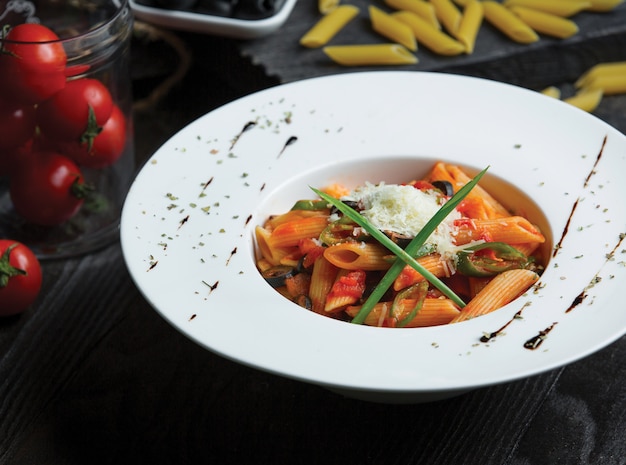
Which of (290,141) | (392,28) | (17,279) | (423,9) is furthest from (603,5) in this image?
(17,279)

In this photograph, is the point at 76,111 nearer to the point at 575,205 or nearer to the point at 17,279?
the point at 17,279

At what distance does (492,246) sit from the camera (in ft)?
7.00

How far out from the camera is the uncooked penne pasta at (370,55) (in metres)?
3.26

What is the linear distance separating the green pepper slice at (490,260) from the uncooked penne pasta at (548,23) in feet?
5.33

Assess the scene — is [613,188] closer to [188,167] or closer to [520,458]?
[520,458]

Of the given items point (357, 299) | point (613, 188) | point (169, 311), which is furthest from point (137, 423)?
point (613, 188)

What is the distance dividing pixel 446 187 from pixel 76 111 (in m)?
1.18

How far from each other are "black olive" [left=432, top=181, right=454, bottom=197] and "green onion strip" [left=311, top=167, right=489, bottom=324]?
20cm

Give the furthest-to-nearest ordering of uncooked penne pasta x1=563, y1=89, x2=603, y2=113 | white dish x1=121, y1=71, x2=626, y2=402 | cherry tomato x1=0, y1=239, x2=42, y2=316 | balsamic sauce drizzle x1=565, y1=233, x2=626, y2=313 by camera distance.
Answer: uncooked penne pasta x1=563, y1=89, x2=603, y2=113, cherry tomato x1=0, y1=239, x2=42, y2=316, balsamic sauce drizzle x1=565, y1=233, x2=626, y2=313, white dish x1=121, y1=71, x2=626, y2=402

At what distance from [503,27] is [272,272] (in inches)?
71.1

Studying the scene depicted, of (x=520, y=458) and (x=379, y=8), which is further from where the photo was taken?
(x=379, y=8)

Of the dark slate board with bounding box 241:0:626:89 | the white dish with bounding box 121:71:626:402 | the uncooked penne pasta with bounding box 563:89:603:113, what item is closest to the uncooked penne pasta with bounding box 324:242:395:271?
the white dish with bounding box 121:71:626:402

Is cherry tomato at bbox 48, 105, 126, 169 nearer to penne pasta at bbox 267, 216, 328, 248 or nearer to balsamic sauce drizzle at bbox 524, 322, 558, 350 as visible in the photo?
penne pasta at bbox 267, 216, 328, 248

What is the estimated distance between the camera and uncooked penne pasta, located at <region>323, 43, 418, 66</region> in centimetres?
326
